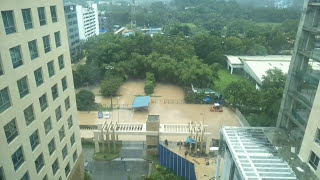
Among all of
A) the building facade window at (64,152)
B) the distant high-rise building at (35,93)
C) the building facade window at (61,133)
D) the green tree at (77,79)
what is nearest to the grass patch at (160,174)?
the distant high-rise building at (35,93)

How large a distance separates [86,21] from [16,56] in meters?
68.2

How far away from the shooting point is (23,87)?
13.1m

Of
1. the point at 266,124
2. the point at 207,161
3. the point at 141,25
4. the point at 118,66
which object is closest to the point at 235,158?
the point at 207,161

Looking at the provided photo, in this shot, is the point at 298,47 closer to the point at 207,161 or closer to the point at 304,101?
the point at 304,101

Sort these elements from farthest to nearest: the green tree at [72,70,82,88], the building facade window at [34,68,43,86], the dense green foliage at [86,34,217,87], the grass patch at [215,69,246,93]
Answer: the grass patch at [215,69,246,93], the green tree at [72,70,82,88], the dense green foliage at [86,34,217,87], the building facade window at [34,68,43,86]

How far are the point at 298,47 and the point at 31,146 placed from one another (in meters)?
15.4

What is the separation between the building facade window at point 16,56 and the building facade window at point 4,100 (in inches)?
50.3

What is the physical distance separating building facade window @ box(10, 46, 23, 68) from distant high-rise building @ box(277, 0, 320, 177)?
13898 millimetres

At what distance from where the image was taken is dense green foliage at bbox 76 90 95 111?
35062 mm

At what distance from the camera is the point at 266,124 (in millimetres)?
28125

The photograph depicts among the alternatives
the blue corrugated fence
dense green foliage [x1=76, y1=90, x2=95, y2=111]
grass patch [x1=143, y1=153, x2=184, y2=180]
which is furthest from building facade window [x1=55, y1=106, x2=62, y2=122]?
dense green foliage [x1=76, y1=90, x2=95, y2=111]

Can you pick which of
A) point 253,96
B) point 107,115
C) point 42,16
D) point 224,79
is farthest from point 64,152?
point 224,79

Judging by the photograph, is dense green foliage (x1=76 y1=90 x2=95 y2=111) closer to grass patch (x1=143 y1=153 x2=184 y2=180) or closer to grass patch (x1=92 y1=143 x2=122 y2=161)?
grass patch (x1=92 y1=143 x2=122 y2=161)

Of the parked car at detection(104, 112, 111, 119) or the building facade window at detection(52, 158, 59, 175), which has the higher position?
the building facade window at detection(52, 158, 59, 175)
